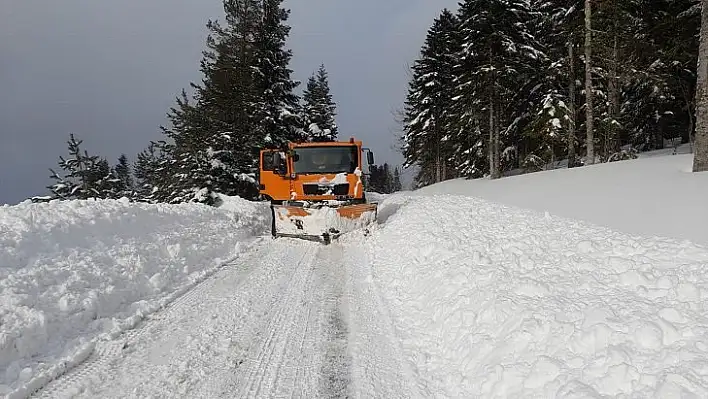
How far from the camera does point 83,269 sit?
18.2ft

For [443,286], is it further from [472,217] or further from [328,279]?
[472,217]

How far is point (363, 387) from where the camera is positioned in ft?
10.9

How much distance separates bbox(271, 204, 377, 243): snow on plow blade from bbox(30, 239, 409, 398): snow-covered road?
3750 mm

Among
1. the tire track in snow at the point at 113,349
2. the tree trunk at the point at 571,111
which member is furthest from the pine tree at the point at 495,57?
the tire track in snow at the point at 113,349

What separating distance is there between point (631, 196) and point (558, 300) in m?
6.59

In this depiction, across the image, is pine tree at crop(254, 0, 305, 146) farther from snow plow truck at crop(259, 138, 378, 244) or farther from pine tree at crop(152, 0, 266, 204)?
snow plow truck at crop(259, 138, 378, 244)

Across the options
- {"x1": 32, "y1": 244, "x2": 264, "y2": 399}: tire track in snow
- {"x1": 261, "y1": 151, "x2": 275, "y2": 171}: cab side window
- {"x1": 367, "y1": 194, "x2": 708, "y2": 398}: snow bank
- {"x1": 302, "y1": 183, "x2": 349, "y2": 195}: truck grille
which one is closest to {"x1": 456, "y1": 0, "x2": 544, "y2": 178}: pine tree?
{"x1": 261, "y1": 151, "x2": 275, "y2": 171}: cab side window

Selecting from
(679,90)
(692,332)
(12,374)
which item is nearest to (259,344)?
(12,374)

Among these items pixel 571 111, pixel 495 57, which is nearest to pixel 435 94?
pixel 495 57

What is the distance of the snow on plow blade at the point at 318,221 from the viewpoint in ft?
32.0

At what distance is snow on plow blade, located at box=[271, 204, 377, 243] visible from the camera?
9742mm

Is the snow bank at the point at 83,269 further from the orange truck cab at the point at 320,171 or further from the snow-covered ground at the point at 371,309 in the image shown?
the orange truck cab at the point at 320,171

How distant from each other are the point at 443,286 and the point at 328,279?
2013mm

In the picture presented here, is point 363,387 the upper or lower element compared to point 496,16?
lower
